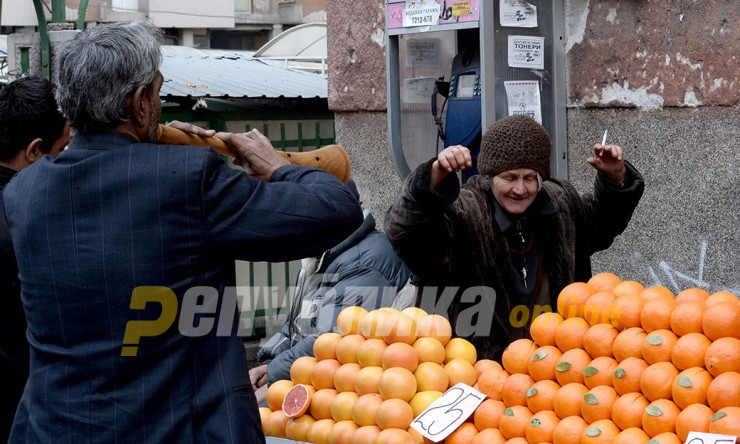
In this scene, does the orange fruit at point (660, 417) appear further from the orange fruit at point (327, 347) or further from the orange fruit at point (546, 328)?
the orange fruit at point (327, 347)

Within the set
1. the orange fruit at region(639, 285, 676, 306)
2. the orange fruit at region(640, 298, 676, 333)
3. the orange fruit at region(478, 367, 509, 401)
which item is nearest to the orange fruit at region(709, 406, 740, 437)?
the orange fruit at region(640, 298, 676, 333)

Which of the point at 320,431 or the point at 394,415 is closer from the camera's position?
the point at 394,415

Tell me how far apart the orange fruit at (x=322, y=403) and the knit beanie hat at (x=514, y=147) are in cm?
94

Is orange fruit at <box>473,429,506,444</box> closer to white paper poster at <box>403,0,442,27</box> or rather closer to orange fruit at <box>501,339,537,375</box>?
orange fruit at <box>501,339,537,375</box>

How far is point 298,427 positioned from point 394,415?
372mm

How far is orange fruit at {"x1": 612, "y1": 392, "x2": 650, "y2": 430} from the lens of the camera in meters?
2.60

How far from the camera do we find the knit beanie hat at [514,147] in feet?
11.4

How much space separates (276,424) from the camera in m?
3.23

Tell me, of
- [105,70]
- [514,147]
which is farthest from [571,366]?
[105,70]

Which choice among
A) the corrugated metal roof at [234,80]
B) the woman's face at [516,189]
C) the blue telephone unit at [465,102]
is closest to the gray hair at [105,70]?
the woman's face at [516,189]

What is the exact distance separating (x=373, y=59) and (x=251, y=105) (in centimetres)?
260

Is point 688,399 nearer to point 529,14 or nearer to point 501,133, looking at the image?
point 501,133

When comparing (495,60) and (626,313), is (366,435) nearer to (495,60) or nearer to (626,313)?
(626,313)

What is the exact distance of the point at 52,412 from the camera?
218 centimetres
